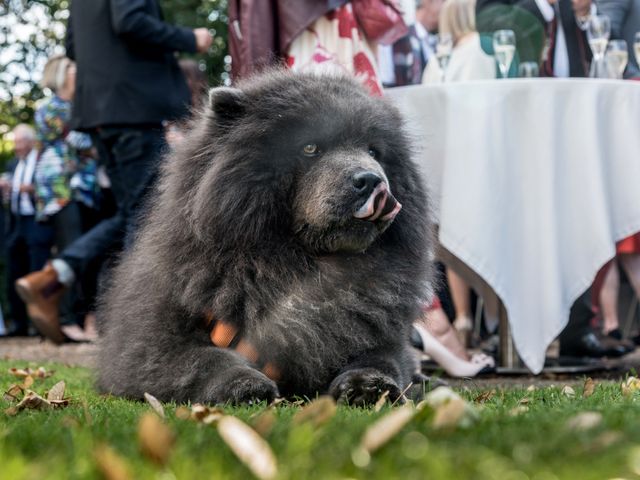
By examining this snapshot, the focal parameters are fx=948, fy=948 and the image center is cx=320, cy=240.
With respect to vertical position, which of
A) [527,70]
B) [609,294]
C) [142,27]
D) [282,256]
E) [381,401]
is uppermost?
[142,27]

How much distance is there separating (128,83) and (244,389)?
12.0 feet

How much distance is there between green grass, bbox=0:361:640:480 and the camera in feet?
5.49

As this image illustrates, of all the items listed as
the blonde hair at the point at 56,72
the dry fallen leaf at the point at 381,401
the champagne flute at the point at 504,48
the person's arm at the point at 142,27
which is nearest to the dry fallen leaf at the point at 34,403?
the dry fallen leaf at the point at 381,401

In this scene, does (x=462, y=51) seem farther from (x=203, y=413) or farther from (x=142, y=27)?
(x=203, y=413)

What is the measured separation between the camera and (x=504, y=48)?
5039mm

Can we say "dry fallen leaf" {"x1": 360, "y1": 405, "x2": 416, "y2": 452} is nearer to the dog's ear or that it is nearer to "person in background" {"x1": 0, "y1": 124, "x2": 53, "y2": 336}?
the dog's ear

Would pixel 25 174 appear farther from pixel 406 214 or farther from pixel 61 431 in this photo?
pixel 61 431

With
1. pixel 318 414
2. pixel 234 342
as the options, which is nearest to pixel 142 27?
pixel 234 342

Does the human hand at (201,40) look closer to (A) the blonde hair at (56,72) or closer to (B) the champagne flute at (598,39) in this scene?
(A) the blonde hair at (56,72)

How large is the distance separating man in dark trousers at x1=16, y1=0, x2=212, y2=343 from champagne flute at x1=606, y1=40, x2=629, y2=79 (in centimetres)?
261

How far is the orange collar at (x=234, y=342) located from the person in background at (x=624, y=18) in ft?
11.8

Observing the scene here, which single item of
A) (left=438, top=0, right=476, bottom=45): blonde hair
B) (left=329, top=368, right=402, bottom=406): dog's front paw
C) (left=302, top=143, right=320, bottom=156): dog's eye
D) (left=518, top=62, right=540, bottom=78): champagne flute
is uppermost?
(left=438, top=0, right=476, bottom=45): blonde hair

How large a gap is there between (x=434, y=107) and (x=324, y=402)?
2.83m

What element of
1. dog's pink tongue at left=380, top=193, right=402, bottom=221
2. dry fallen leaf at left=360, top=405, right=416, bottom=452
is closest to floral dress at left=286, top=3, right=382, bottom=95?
dog's pink tongue at left=380, top=193, right=402, bottom=221
